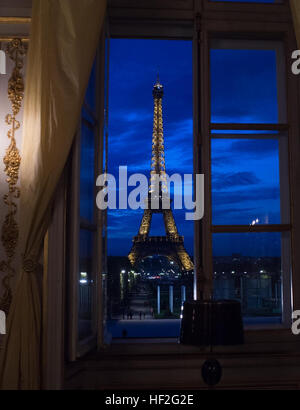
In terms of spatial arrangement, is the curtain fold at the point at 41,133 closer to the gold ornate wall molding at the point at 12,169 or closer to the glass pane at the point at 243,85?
the gold ornate wall molding at the point at 12,169

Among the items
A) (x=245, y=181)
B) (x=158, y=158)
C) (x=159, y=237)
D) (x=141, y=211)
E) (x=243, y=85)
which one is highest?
(x=158, y=158)

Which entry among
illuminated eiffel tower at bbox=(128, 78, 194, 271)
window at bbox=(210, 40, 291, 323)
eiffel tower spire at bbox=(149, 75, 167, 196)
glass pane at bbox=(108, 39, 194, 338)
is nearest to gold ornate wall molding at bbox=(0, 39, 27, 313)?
glass pane at bbox=(108, 39, 194, 338)

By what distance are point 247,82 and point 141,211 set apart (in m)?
0.92

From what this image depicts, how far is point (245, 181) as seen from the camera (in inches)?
96.0

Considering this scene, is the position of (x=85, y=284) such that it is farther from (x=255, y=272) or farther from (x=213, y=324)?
(x=255, y=272)

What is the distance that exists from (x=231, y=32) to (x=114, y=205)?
101cm

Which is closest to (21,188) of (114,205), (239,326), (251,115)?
(114,205)

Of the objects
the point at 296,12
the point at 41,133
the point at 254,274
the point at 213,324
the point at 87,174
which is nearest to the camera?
the point at 213,324

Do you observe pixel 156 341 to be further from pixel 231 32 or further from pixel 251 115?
pixel 231 32

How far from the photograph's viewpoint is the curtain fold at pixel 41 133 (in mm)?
1664

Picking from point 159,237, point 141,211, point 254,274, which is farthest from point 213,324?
point 159,237

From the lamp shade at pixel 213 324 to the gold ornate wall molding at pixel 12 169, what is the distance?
0.74m

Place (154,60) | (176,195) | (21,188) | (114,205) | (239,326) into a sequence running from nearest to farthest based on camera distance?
(239,326)
(21,188)
(114,205)
(176,195)
(154,60)
